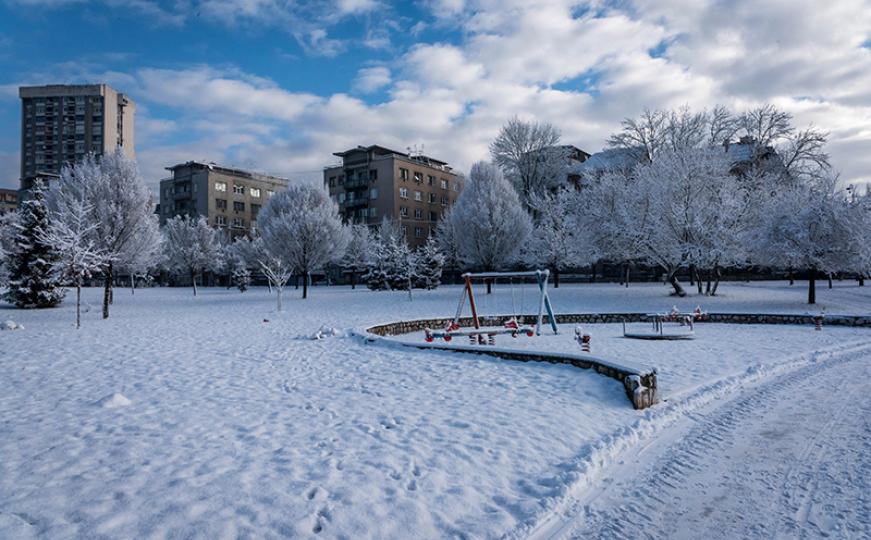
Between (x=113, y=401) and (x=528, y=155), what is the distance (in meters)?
45.0

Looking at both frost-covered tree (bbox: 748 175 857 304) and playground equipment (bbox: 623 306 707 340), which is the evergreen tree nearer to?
playground equipment (bbox: 623 306 707 340)

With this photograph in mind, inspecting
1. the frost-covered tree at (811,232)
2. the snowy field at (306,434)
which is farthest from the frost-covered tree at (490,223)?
the snowy field at (306,434)

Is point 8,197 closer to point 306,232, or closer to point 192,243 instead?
point 192,243

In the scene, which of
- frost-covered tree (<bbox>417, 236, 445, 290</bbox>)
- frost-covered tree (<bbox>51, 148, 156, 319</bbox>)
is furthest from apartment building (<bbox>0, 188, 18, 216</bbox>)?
frost-covered tree (<bbox>51, 148, 156, 319</bbox>)

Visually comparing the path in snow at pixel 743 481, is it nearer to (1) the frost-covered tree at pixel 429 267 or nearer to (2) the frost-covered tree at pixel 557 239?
(2) the frost-covered tree at pixel 557 239

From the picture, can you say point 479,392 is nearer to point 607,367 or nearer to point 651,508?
point 607,367

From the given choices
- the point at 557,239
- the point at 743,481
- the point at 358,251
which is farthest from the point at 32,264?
the point at 743,481

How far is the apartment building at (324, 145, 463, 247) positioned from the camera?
6519cm

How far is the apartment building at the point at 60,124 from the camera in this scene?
328ft

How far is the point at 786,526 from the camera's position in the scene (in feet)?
12.9

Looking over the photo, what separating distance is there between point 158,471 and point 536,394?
5.25 meters

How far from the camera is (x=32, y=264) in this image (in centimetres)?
2638

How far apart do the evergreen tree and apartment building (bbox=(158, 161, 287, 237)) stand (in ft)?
156

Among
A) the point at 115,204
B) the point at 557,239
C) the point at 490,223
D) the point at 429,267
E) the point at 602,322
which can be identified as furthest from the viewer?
the point at 429,267
